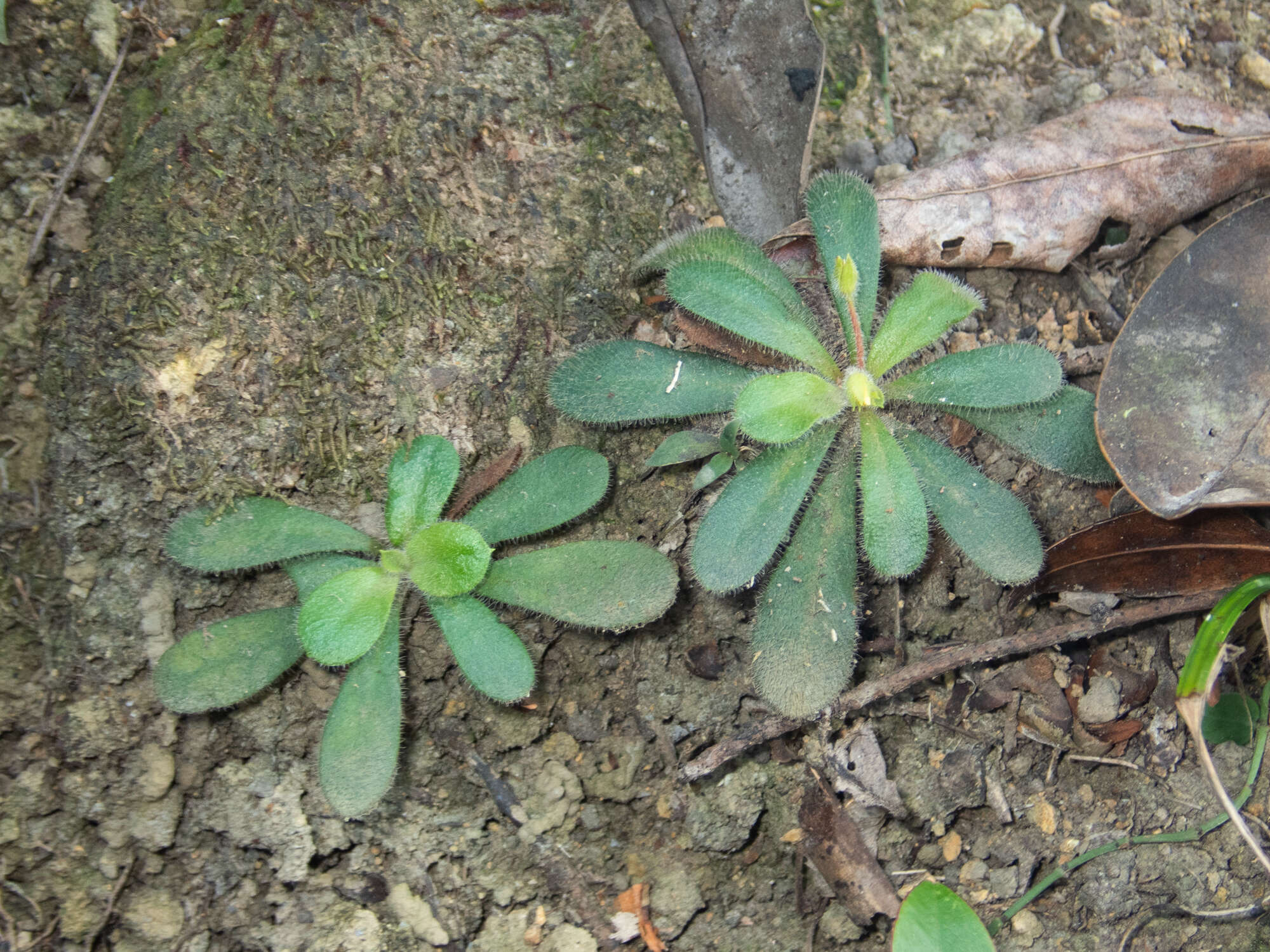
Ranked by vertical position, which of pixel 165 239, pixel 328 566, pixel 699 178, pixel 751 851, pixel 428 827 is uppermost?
pixel 165 239

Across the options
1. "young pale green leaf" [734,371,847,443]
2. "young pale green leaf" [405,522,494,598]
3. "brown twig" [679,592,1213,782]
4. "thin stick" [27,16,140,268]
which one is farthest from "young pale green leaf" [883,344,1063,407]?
"thin stick" [27,16,140,268]

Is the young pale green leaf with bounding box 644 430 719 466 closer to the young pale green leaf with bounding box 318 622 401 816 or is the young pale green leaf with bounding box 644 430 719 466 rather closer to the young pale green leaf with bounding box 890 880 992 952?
the young pale green leaf with bounding box 318 622 401 816

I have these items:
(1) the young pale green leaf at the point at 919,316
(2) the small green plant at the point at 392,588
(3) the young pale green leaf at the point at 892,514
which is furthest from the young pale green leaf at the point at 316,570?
(1) the young pale green leaf at the point at 919,316

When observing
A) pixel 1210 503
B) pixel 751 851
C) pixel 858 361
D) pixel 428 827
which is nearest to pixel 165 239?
pixel 428 827

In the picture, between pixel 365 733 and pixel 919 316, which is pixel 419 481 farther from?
pixel 919 316

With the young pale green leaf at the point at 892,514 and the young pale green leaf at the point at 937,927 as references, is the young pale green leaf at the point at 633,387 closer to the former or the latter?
the young pale green leaf at the point at 892,514

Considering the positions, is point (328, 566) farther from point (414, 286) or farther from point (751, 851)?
point (751, 851)
